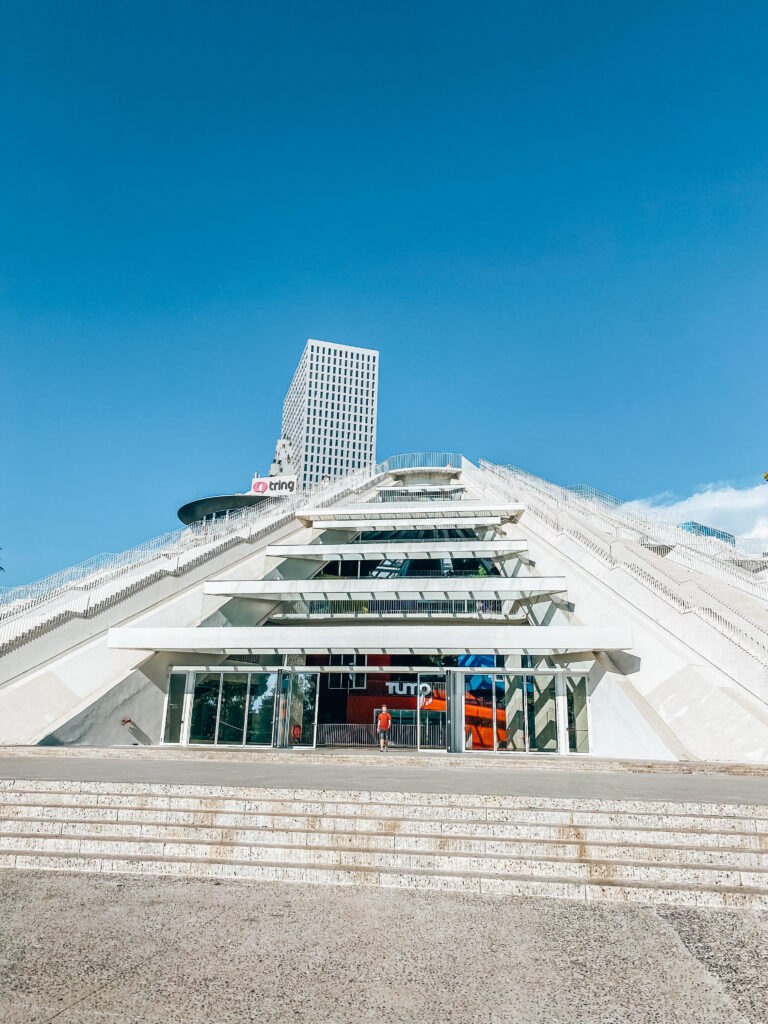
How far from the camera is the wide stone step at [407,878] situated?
6.38m

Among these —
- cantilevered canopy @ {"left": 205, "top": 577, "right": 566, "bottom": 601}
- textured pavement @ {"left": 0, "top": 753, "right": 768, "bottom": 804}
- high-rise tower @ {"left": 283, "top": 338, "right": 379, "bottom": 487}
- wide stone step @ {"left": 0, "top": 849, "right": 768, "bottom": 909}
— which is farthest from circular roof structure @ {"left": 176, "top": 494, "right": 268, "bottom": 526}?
high-rise tower @ {"left": 283, "top": 338, "right": 379, "bottom": 487}

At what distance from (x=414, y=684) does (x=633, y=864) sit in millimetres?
16811

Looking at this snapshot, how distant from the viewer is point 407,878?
681cm

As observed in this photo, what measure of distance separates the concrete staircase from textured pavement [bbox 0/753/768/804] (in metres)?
0.47

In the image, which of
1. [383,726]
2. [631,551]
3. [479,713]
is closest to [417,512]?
[631,551]

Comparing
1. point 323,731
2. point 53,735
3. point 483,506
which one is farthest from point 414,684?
point 53,735

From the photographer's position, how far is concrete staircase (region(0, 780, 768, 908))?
675 centimetres

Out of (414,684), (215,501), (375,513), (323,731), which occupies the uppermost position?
(215,501)

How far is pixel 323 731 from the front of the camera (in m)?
21.8

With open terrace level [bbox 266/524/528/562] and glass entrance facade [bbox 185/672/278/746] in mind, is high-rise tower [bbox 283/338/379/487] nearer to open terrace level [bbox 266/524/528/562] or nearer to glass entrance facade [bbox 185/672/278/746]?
open terrace level [bbox 266/524/528/562]

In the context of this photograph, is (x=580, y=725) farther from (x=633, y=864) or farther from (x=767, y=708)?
(x=633, y=864)

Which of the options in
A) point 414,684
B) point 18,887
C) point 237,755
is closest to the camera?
point 18,887

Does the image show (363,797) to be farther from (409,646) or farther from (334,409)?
(334,409)

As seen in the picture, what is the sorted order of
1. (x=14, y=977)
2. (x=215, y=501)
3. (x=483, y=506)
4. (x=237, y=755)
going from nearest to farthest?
1. (x=14, y=977)
2. (x=237, y=755)
3. (x=483, y=506)
4. (x=215, y=501)
